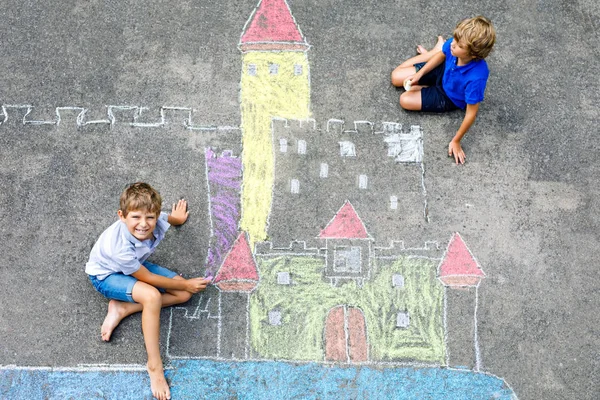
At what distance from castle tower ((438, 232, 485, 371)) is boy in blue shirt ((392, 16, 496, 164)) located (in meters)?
0.68

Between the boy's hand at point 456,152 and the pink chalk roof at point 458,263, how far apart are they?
575mm

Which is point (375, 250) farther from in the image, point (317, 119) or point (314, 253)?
point (317, 119)

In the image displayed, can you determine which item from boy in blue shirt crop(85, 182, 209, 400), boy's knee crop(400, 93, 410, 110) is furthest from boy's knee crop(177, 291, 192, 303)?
boy's knee crop(400, 93, 410, 110)

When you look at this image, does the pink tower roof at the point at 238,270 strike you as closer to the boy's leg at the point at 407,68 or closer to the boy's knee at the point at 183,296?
the boy's knee at the point at 183,296

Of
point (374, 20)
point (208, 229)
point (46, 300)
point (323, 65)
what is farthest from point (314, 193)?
point (46, 300)

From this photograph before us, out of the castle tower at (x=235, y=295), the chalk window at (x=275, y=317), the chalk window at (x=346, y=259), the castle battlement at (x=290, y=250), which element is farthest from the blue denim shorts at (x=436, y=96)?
the chalk window at (x=275, y=317)

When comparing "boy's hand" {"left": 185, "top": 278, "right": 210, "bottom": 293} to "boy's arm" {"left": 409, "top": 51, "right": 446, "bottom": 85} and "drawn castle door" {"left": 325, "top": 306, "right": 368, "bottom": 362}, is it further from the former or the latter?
"boy's arm" {"left": 409, "top": 51, "right": 446, "bottom": 85}

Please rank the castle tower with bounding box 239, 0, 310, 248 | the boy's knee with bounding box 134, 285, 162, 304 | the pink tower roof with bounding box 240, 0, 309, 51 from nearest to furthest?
the boy's knee with bounding box 134, 285, 162, 304 → the castle tower with bounding box 239, 0, 310, 248 → the pink tower roof with bounding box 240, 0, 309, 51

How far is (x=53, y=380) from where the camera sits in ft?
11.0

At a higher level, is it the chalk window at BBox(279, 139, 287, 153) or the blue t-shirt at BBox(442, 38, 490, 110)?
the blue t-shirt at BBox(442, 38, 490, 110)

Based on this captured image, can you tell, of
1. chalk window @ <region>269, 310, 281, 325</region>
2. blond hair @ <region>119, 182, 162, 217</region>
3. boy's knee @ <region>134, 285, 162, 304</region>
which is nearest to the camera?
blond hair @ <region>119, 182, 162, 217</region>

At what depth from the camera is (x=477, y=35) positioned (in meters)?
3.42

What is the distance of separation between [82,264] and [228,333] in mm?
1018

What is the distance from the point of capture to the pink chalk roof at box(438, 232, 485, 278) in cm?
366
